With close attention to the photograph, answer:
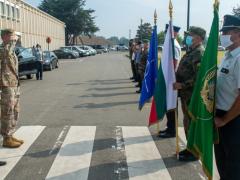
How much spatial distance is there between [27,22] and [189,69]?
52717 mm

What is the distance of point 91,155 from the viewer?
22.1 ft

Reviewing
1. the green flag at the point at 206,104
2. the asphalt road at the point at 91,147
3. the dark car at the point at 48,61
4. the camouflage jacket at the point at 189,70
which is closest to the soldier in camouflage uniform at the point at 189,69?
the camouflage jacket at the point at 189,70

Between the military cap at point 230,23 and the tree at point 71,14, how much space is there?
96535mm

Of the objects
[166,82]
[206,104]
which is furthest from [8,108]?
[206,104]

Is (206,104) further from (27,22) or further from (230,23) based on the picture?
(27,22)

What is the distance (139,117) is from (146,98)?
1.65 meters

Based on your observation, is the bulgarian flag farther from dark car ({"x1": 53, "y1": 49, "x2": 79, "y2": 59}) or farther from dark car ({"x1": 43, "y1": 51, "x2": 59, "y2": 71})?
dark car ({"x1": 53, "y1": 49, "x2": 79, "y2": 59})

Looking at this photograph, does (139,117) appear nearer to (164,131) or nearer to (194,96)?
(164,131)

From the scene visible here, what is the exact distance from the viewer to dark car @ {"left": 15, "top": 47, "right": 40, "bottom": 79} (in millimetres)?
20109

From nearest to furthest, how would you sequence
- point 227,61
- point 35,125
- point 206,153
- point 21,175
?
point 227,61 < point 206,153 < point 21,175 < point 35,125

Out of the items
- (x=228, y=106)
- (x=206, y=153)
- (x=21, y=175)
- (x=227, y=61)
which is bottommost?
(x=21, y=175)

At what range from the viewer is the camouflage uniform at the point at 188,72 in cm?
650

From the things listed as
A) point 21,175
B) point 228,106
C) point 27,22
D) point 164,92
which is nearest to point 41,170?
point 21,175

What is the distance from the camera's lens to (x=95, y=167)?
614 cm
